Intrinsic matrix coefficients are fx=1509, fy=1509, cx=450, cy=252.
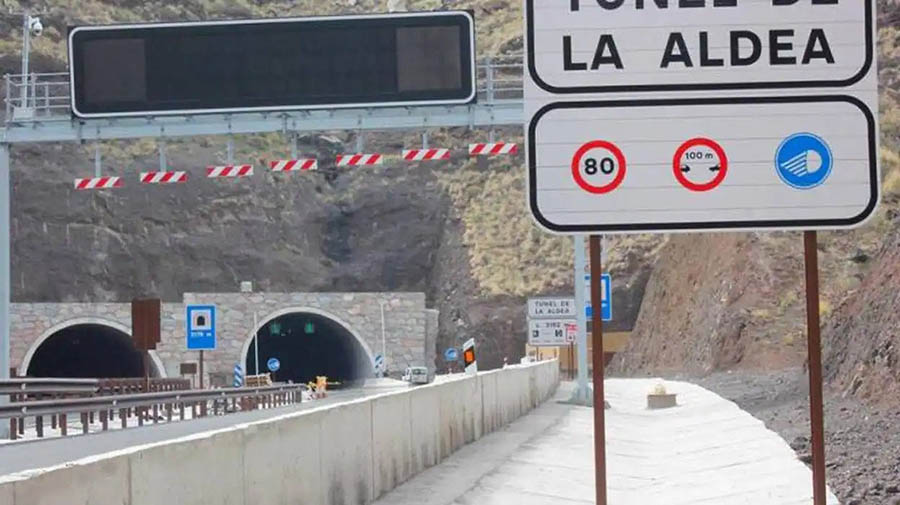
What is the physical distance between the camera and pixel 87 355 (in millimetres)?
77812

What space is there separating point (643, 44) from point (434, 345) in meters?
73.4

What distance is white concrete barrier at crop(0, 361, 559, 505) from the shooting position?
6.59m

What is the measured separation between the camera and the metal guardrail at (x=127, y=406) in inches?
1024

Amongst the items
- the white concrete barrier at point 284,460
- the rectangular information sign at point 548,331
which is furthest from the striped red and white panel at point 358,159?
the white concrete barrier at point 284,460

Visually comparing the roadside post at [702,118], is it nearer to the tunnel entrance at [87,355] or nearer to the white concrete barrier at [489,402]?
the white concrete barrier at [489,402]

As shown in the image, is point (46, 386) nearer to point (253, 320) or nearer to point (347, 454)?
point (347, 454)

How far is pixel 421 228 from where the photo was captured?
90688 mm

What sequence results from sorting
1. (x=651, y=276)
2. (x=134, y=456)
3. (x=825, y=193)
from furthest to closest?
(x=651, y=276) → (x=134, y=456) → (x=825, y=193)

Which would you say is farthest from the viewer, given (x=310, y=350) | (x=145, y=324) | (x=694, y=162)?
(x=310, y=350)

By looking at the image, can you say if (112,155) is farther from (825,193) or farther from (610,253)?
(825,193)

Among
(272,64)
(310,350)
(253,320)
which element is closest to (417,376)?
(253,320)

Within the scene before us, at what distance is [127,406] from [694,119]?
26.1 meters

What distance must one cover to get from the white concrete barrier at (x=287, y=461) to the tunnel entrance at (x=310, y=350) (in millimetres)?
55155

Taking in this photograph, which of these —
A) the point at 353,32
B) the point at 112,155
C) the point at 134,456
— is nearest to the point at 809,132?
the point at 134,456
